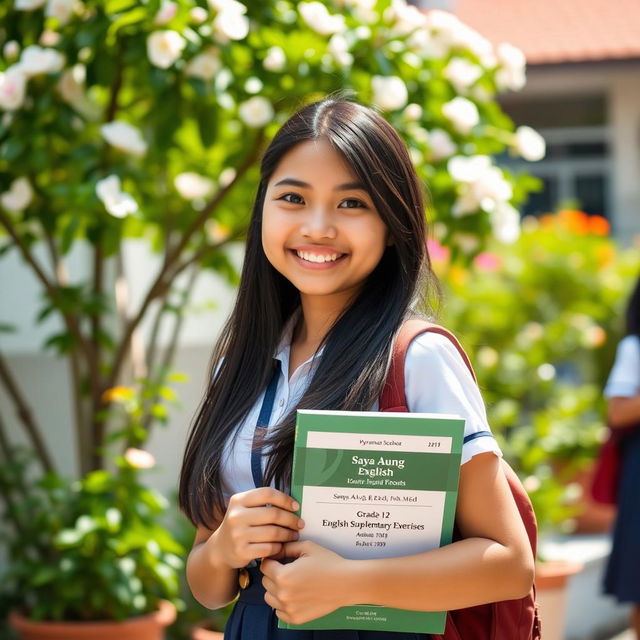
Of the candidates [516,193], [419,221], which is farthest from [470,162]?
[419,221]

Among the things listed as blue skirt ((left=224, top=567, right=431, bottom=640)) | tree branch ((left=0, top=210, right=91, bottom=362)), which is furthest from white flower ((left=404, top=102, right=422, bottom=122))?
blue skirt ((left=224, top=567, right=431, bottom=640))

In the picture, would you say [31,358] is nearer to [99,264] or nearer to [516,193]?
[99,264]

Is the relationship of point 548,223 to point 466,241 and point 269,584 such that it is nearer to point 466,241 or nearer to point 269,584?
point 466,241

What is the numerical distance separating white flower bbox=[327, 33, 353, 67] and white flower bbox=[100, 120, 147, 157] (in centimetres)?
63

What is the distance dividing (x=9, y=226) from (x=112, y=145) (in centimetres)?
42

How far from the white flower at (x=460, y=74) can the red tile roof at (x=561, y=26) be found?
23.8ft

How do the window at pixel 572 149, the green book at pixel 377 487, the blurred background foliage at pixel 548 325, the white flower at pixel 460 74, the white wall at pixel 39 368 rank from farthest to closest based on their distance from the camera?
1. the window at pixel 572 149
2. the blurred background foliage at pixel 548 325
3. the white wall at pixel 39 368
4. the white flower at pixel 460 74
5. the green book at pixel 377 487

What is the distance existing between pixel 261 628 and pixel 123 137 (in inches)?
75.5

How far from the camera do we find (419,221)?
1931 mm

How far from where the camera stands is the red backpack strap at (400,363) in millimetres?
1738

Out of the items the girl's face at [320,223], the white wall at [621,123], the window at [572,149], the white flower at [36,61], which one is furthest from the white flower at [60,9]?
the window at [572,149]

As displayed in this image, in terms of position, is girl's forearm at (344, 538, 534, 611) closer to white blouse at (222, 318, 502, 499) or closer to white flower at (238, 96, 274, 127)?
white blouse at (222, 318, 502, 499)

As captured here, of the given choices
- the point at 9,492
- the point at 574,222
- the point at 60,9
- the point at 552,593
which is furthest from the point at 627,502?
the point at 574,222

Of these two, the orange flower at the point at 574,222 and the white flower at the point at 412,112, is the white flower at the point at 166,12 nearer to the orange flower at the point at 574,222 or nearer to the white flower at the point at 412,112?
the white flower at the point at 412,112
